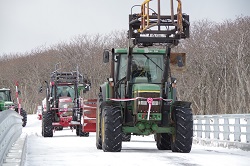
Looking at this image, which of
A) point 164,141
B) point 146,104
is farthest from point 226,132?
point 146,104

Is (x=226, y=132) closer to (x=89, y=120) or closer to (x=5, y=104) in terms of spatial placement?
(x=89, y=120)

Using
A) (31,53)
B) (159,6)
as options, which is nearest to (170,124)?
(159,6)

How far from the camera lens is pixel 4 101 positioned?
1399 inches

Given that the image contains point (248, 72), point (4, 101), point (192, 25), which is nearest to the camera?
point (4, 101)

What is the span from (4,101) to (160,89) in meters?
22.4

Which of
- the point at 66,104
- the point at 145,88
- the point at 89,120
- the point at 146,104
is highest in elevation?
the point at 145,88

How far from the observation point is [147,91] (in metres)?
14.0

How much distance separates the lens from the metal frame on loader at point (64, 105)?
2498 centimetres

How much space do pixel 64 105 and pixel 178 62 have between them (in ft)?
39.6

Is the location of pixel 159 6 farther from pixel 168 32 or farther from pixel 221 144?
pixel 221 144

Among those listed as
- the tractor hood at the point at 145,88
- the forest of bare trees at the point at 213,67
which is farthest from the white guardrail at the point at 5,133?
the forest of bare trees at the point at 213,67

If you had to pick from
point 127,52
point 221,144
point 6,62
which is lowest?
point 221,144

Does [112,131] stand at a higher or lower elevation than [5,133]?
lower

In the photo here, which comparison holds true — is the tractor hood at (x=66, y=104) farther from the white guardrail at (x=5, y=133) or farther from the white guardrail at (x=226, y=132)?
the white guardrail at (x=5, y=133)
